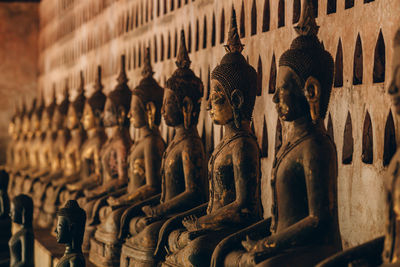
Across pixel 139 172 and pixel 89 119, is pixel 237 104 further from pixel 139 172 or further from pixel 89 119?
pixel 89 119

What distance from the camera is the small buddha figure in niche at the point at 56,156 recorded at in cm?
895

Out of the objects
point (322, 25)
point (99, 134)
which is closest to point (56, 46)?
point (99, 134)

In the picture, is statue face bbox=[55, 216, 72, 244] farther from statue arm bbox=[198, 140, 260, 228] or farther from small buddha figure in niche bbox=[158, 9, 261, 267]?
statue arm bbox=[198, 140, 260, 228]

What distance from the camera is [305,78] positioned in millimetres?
3943

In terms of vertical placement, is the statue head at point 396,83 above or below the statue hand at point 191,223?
above

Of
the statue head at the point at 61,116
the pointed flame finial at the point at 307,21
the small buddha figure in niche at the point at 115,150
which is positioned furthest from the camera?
the statue head at the point at 61,116

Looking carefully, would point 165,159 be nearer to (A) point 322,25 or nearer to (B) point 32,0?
(A) point 322,25

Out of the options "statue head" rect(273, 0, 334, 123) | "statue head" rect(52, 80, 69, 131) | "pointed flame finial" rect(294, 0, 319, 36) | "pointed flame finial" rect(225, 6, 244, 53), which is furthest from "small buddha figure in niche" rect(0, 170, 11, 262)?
"pointed flame finial" rect(294, 0, 319, 36)

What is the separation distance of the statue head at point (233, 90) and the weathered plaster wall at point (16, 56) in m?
10.7

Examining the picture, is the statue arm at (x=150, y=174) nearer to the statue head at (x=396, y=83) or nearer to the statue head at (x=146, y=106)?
the statue head at (x=146, y=106)

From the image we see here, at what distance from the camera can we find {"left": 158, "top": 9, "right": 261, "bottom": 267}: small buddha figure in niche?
455 centimetres

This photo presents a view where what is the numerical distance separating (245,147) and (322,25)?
1049 millimetres

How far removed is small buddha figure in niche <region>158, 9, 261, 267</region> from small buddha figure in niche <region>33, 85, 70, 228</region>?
4.38 m

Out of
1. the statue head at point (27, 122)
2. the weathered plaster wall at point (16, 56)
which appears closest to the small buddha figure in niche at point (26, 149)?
the statue head at point (27, 122)
